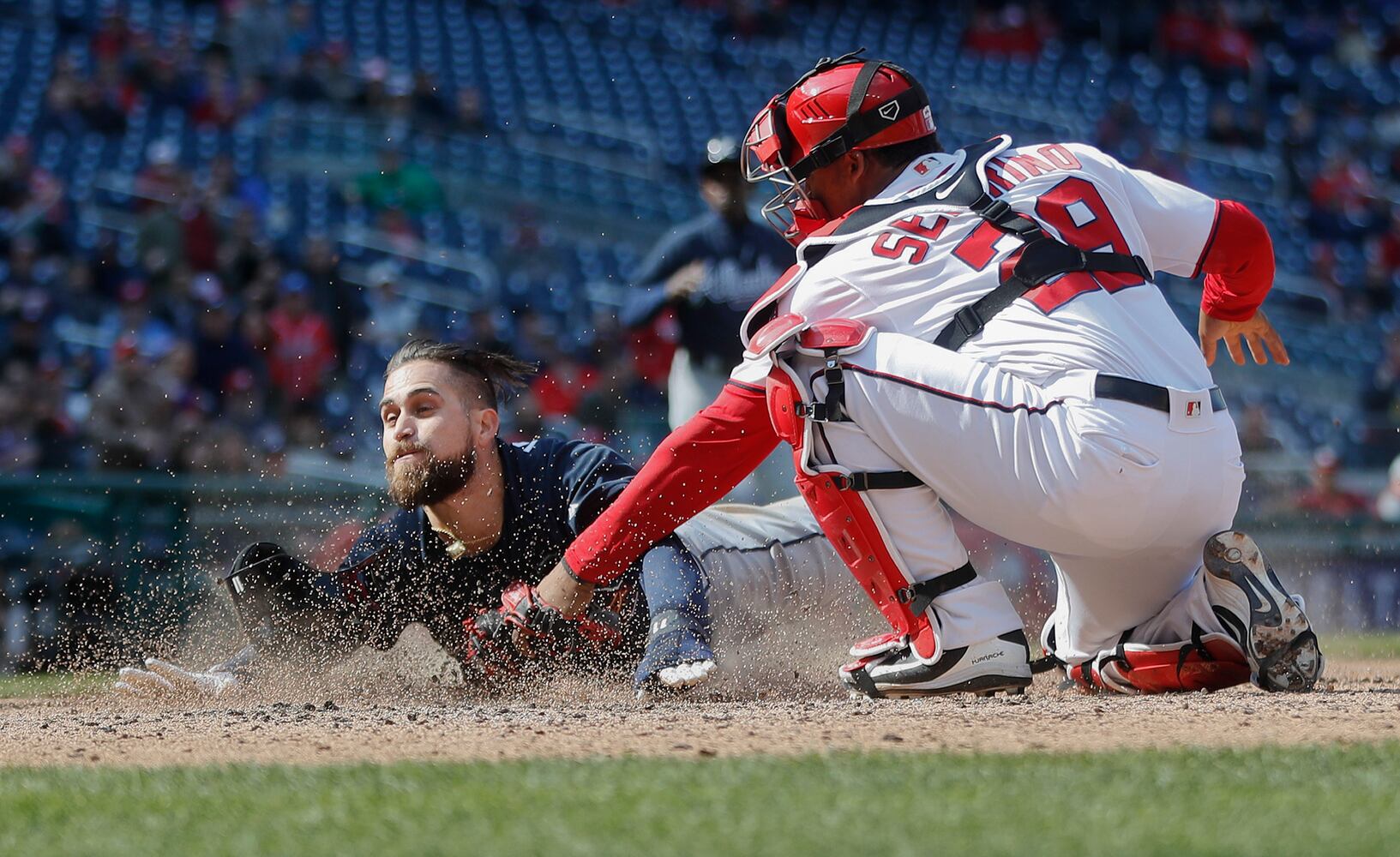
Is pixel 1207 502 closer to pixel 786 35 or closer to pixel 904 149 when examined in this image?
pixel 904 149

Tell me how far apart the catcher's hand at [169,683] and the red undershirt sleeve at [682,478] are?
4.53ft

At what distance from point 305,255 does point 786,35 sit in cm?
804

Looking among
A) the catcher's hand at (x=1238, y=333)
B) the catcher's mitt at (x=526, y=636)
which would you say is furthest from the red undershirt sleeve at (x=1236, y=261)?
the catcher's mitt at (x=526, y=636)

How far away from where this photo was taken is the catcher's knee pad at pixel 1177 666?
3584 millimetres

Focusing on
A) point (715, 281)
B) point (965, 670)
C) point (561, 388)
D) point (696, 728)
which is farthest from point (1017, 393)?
point (561, 388)

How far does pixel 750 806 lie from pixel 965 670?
1.33 m

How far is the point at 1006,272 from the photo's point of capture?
11.2ft

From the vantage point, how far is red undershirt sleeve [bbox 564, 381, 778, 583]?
3.66 meters

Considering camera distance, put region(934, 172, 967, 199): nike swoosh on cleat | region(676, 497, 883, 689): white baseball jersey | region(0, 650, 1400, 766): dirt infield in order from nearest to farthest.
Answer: region(0, 650, 1400, 766): dirt infield < region(934, 172, 967, 199): nike swoosh on cleat < region(676, 497, 883, 689): white baseball jersey

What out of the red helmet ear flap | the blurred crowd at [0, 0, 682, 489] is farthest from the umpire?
the red helmet ear flap

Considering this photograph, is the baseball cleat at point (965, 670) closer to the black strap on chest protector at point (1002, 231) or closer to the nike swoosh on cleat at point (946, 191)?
the black strap on chest protector at point (1002, 231)

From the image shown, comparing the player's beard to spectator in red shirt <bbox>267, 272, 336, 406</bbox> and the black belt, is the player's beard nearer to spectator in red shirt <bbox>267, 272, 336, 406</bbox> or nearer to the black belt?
the black belt

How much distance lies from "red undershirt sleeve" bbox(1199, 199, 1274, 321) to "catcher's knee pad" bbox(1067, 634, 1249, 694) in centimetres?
88

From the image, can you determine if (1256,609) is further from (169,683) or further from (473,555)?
(169,683)
